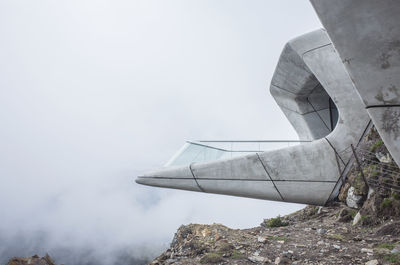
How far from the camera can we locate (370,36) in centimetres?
261

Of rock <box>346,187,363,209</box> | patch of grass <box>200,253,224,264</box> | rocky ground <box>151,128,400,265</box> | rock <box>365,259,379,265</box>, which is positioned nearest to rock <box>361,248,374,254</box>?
rocky ground <box>151,128,400,265</box>

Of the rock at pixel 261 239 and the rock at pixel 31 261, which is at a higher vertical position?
the rock at pixel 31 261

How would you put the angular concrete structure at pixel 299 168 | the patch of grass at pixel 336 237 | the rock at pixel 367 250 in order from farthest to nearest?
1. the angular concrete structure at pixel 299 168
2. the patch of grass at pixel 336 237
3. the rock at pixel 367 250

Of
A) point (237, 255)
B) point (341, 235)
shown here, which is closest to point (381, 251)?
point (341, 235)

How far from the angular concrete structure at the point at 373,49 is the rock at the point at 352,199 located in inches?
221

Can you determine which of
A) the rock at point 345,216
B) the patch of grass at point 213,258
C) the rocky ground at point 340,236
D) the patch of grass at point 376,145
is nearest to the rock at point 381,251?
the rocky ground at point 340,236

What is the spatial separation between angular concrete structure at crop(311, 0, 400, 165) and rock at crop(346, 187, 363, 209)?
5625 mm

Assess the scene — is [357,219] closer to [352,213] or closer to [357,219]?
[357,219]

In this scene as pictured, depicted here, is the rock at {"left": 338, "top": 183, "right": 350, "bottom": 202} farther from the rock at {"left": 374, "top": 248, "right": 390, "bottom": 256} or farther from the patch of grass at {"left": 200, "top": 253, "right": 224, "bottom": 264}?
the patch of grass at {"left": 200, "top": 253, "right": 224, "bottom": 264}

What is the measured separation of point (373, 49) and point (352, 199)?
6677 millimetres

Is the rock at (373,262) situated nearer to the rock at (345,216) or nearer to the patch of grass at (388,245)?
the patch of grass at (388,245)

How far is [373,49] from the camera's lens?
263 centimetres

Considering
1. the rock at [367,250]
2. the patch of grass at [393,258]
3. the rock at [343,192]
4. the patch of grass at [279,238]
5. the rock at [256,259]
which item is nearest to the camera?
the patch of grass at [393,258]

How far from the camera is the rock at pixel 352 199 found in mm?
7656
